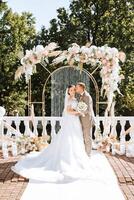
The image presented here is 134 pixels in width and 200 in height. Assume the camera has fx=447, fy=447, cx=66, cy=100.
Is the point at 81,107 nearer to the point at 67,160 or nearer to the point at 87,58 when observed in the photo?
the point at 67,160

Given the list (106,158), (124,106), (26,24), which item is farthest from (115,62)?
(26,24)

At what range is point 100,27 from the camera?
A: 2244 centimetres

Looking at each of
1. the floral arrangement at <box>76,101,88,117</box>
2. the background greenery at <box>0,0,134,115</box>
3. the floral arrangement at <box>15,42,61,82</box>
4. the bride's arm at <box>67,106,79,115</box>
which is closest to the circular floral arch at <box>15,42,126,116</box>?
the floral arrangement at <box>15,42,61,82</box>

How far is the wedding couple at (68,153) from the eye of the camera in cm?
768

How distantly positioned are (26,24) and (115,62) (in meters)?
14.5

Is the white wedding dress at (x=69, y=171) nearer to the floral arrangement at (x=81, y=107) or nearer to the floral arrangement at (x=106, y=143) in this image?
the floral arrangement at (x=81, y=107)

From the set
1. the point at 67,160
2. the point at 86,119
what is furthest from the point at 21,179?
the point at 86,119

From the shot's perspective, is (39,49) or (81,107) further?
(39,49)

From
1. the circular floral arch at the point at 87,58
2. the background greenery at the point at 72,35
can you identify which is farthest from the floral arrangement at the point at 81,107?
the background greenery at the point at 72,35

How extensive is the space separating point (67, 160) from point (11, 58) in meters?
14.5

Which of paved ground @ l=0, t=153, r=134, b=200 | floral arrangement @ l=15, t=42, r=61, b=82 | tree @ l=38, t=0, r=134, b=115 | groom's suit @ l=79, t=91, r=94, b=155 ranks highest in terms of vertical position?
tree @ l=38, t=0, r=134, b=115

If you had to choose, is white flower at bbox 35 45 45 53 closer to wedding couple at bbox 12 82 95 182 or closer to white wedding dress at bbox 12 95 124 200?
wedding couple at bbox 12 82 95 182

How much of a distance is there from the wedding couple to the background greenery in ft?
41.9

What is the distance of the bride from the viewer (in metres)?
7.55
